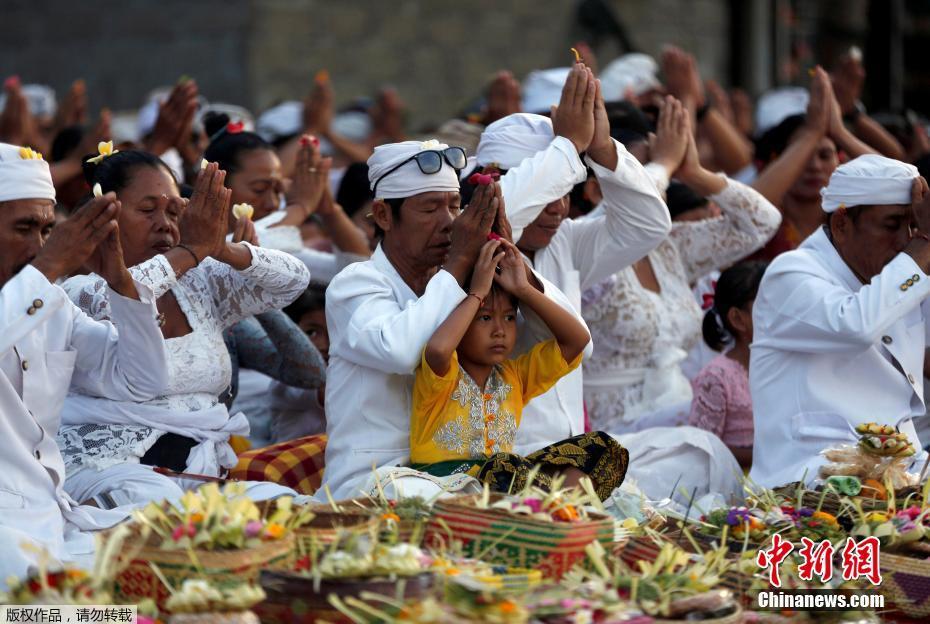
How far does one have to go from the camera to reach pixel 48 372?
486 cm

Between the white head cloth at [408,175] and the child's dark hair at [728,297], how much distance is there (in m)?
1.92

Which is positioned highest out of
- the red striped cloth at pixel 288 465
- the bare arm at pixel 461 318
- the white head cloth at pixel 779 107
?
the white head cloth at pixel 779 107

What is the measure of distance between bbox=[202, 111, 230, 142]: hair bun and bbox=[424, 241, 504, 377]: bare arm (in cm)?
277

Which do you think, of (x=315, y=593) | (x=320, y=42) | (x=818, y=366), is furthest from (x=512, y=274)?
(x=320, y=42)

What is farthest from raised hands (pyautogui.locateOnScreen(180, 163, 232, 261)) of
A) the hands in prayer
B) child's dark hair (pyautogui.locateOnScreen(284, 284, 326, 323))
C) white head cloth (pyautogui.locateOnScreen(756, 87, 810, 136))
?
white head cloth (pyautogui.locateOnScreen(756, 87, 810, 136))

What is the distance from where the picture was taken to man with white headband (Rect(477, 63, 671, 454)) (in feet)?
18.5

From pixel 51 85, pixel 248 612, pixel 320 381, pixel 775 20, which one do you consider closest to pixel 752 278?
pixel 320 381

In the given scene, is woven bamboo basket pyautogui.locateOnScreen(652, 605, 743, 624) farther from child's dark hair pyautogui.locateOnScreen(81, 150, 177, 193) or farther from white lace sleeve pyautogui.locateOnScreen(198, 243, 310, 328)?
child's dark hair pyautogui.locateOnScreen(81, 150, 177, 193)

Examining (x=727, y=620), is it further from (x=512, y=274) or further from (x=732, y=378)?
(x=732, y=378)

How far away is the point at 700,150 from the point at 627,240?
5.10 meters

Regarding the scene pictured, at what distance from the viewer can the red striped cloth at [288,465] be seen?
5867 millimetres

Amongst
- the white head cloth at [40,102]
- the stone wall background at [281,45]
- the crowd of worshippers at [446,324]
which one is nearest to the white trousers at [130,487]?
the crowd of worshippers at [446,324]

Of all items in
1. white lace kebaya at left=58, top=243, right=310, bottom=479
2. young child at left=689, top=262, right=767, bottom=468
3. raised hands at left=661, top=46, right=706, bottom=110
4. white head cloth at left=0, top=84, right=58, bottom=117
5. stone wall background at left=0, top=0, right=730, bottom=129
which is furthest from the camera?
stone wall background at left=0, top=0, right=730, bottom=129

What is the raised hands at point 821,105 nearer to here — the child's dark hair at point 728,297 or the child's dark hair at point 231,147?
the child's dark hair at point 728,297
